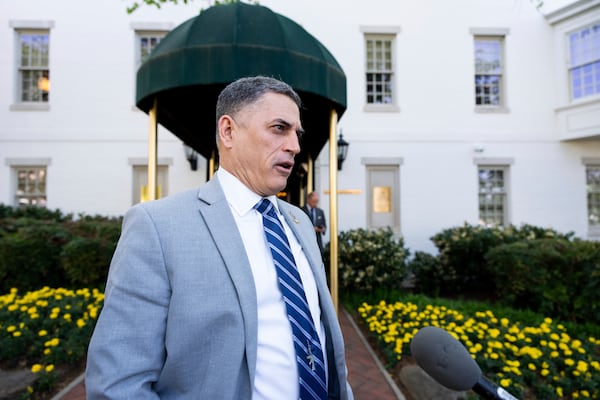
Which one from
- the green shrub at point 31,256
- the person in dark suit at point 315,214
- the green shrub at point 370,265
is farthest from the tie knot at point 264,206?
the green shrub at point 31,256

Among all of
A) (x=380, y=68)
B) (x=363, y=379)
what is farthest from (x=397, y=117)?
(x=363, y=379)

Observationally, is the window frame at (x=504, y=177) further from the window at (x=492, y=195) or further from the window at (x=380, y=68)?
the window at (x=380, y=68)

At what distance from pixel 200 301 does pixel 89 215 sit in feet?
29.7

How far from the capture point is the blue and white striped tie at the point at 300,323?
117 cm

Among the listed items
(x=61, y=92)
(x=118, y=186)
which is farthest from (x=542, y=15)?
(x=61, y=92)

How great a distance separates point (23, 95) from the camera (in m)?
9.12

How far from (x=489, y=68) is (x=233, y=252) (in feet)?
36.1

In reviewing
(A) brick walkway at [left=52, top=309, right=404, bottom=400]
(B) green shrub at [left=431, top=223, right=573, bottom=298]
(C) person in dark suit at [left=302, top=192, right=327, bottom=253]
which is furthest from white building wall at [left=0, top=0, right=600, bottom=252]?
(A) brick walkway at [left=52, top=309, right=404, bottom=400]

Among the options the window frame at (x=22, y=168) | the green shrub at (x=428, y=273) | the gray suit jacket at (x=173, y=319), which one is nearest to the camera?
the gray suit jacket at (x=173, y=319)

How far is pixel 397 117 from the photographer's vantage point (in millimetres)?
9305

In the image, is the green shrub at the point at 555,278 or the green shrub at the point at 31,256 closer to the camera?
the green shrub at the point at 555,278

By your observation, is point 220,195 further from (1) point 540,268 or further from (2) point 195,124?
(1) point 540,268

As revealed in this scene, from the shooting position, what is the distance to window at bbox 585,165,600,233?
31.9 feet

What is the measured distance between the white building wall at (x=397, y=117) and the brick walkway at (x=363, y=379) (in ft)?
15.9
